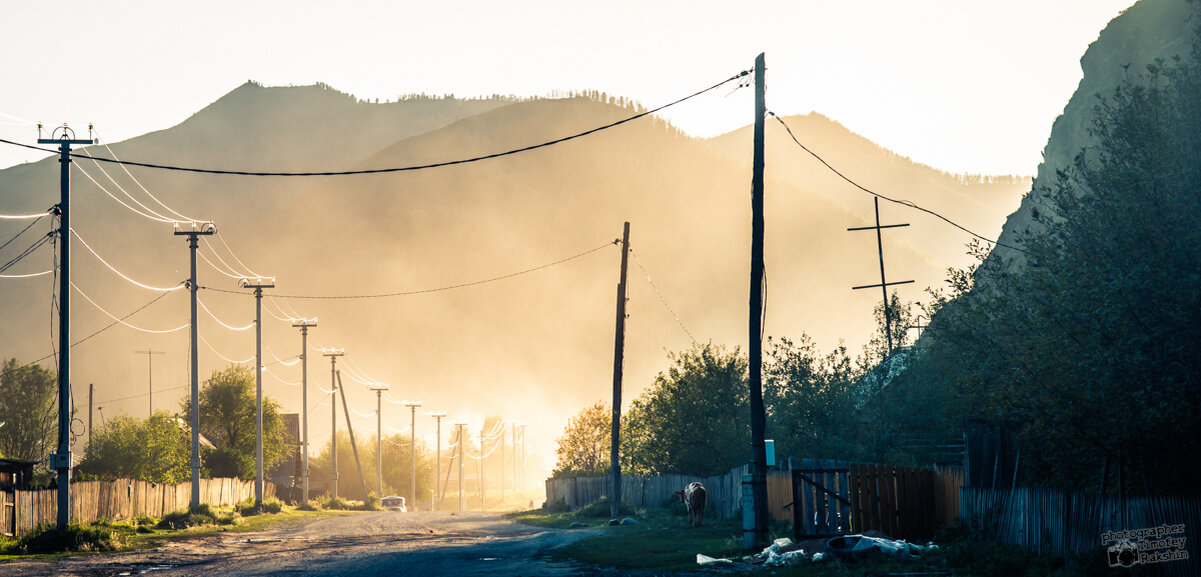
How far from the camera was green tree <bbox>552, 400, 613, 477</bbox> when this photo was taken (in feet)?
260

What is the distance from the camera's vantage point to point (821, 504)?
23.2 m

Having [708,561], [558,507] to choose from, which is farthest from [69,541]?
[558,507]

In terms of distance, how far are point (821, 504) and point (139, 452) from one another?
199 feet

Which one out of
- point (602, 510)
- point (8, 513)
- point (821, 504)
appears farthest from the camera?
point (602, 510)

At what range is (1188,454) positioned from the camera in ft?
54.0

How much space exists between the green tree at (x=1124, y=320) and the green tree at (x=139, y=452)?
6408cm

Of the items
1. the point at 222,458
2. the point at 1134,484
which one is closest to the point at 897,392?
the point at 1134,484

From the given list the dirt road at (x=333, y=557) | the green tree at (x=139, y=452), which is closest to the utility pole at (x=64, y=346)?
the dirt road at (x=333, y=557)

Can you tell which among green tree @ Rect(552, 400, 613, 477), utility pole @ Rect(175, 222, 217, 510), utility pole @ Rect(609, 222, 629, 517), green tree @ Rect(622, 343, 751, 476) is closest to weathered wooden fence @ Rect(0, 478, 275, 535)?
utility pole @ Rect(175, 222, 217, 510)

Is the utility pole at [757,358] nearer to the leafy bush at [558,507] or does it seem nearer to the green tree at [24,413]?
the leafy bush at [558,507]

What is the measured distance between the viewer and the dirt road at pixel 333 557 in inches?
875

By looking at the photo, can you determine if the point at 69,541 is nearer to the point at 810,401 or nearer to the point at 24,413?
the point at 810,401

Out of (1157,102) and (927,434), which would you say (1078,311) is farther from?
(927,434)

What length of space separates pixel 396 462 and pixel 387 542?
330 feet
